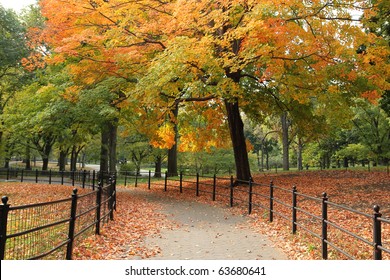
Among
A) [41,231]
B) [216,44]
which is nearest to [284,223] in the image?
[41,231]

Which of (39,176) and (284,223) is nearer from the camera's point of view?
(284,223)

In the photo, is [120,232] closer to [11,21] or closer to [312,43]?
[312,43]

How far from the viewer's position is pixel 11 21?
22781 mm

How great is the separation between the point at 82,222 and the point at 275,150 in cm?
7245

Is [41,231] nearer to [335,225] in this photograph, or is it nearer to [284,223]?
[335,225]

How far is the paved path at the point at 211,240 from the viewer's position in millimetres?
7230

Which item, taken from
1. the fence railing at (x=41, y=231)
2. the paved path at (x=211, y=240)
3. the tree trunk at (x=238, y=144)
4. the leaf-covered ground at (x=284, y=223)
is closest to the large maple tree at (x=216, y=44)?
the tree trunk at (x=238, y=144)

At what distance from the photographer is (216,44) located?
1494 centimetres

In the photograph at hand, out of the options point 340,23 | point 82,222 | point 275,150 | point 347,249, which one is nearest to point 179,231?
point 82,222

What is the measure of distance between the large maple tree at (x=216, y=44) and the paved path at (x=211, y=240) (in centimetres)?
512

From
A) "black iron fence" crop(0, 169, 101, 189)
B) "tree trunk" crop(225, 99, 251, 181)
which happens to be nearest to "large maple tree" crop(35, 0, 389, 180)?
"tree trunk" crop(225, 99, 251, 181)

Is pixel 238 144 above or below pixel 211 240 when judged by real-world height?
above

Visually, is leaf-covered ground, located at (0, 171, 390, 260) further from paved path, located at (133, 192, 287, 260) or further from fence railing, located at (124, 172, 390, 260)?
paved path, located at (133, 192, 287, 260)

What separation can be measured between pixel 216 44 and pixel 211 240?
30.2ft
